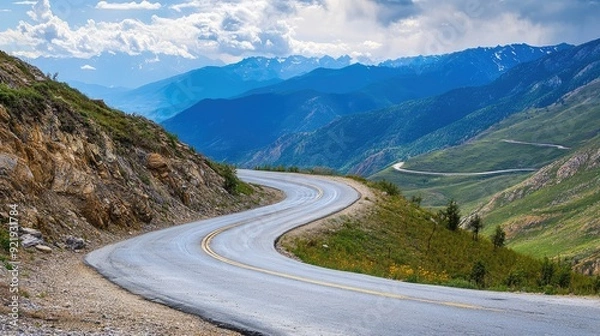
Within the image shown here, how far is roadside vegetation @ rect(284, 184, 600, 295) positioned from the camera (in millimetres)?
24477

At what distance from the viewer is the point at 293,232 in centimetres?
2866

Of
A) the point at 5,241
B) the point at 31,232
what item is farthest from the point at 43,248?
the point at 5,241

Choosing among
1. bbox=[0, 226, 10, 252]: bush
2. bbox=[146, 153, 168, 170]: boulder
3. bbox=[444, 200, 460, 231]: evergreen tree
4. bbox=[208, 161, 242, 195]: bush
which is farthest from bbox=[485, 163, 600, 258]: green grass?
bbox=[0, 226, 10, 252]: bush

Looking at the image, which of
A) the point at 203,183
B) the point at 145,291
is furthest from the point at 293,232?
the point at 145,291

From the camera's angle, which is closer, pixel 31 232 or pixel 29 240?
pixel 29 240

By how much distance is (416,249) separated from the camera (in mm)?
31469

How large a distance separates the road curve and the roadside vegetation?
5.48m

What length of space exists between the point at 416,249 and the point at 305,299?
20.9 m

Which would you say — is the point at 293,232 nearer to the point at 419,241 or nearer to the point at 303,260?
the point at 303,260

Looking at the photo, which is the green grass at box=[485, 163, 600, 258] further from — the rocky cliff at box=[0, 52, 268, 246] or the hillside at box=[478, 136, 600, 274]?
the rocky cliff at box=[0, 52, 268, 246]

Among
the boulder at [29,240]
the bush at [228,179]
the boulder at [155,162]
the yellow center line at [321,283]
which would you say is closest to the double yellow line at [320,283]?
the yellow center line at [321,283]

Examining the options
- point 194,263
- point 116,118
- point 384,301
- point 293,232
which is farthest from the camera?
point 116,118

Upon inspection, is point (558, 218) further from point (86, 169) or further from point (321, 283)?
point (321, 283)

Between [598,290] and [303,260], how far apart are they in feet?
39.0
